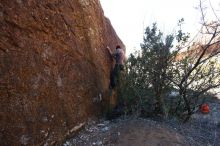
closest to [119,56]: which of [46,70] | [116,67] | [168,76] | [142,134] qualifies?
[116,67]

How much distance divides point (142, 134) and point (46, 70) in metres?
2.43

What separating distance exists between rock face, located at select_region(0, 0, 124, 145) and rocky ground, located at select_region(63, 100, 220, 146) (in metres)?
0.35

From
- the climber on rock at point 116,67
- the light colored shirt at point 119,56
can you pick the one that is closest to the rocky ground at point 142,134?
the climber on rock at point 116,67

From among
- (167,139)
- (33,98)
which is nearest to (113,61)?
(167,139)

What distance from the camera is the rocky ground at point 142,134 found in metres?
7.53

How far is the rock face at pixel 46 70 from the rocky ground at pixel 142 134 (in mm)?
351

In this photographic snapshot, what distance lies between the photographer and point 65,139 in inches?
292

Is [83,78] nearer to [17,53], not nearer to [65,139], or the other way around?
[65,139]

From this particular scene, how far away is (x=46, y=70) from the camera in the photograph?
7.01m

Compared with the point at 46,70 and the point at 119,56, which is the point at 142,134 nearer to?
the point at 46,70

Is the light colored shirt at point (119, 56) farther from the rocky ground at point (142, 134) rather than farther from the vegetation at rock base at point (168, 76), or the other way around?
the rocky ground at point (142, 134)

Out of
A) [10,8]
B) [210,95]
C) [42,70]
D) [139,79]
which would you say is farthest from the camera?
[210,95]

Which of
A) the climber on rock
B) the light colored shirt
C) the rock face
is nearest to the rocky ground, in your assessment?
the rock face

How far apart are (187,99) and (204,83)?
2.02 feet
